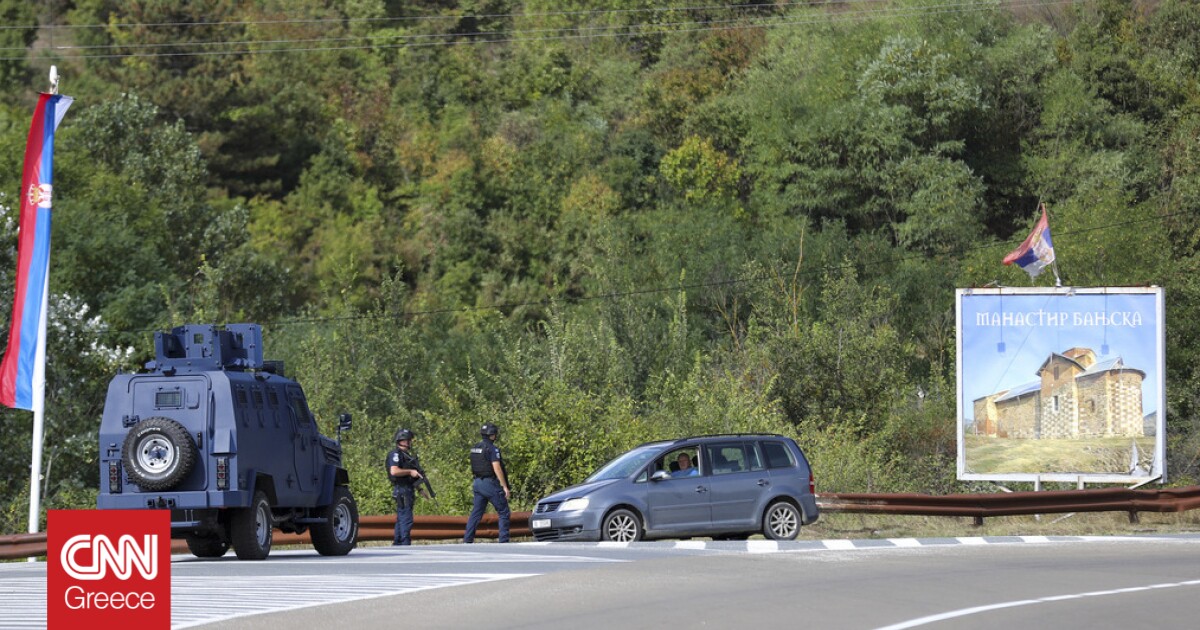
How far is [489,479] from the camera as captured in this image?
24.0 meters

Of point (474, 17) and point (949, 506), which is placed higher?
point (474, 17)

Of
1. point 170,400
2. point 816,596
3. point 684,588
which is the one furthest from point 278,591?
point 816,596

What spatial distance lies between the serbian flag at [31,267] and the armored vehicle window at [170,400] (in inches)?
343

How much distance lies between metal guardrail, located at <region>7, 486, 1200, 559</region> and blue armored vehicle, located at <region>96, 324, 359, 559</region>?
5204 millimetres

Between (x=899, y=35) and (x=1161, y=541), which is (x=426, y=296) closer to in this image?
(x=899, y=35)

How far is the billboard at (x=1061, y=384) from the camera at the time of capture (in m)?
30.7

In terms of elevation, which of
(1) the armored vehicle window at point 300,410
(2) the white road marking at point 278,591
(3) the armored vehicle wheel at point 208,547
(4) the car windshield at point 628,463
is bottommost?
(3) the armored vehicle wheel at point 208,547

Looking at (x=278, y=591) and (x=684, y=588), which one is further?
(x=684, y=588)

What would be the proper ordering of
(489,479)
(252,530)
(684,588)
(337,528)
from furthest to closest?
(489,479) → (337,528) → (252,530) → (684,588)

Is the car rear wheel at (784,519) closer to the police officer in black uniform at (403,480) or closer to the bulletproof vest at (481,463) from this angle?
the bulletproof vest at (481,463)

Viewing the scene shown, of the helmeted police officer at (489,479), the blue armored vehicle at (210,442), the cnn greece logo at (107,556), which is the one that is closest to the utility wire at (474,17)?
the helmeted police officer at (489,479)

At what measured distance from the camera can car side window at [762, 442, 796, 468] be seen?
24016mm

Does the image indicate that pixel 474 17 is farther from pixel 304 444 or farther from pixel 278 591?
pixel 278 591

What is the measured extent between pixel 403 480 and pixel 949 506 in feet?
28.9
